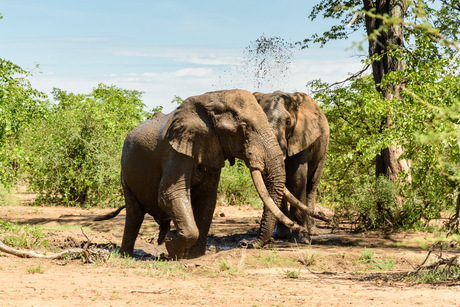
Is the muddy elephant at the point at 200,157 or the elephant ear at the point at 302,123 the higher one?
the elephant ear at the point at 302,123

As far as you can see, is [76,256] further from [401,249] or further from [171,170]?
[401,249]

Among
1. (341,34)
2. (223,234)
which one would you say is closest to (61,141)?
(223,234)

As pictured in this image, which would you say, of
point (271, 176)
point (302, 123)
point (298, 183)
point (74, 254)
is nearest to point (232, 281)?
point (271, 176)

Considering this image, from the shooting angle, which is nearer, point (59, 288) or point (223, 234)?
point (59, 288)

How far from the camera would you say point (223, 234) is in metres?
14.0

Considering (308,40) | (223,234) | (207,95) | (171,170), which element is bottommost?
(223,234)

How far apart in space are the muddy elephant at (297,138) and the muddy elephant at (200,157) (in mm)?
2294

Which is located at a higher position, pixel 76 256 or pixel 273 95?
pixel 273 95

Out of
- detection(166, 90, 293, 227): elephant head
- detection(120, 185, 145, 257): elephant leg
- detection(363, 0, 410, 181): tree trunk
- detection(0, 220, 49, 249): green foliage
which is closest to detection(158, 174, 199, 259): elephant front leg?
detection(166, 90, 293, 227): elephant head

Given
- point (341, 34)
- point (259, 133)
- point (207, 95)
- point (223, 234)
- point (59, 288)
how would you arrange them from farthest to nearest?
point (341, 34) → point (223, 234) → point (207, 95) → point (259, 133) → point (59, 288)

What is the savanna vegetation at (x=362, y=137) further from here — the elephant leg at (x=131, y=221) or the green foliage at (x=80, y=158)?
the elephant leg at (x=131, y=221)

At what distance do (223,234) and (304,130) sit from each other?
357 centimetres

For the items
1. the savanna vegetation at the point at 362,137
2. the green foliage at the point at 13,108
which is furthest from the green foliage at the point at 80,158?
the green foliage at the point at 13,108

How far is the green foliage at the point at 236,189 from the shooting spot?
848 inches
